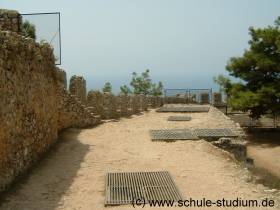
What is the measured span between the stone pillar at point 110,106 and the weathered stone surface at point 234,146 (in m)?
6.59

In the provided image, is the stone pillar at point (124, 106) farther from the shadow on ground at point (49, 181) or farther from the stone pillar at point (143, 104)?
the shadow on ground at point (49, 181)

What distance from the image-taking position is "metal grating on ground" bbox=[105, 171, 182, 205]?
883 cm

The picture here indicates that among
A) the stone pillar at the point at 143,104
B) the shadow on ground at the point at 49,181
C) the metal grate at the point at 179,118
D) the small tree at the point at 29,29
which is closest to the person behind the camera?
the shadow on ground at the point at 49,181

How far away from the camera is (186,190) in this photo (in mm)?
9359

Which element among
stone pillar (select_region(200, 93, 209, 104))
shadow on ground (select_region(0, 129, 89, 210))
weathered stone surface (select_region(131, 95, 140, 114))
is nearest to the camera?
shadow on ground (select_region(0, 129, 89, 210))

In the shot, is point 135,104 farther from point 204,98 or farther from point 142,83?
point 142,83

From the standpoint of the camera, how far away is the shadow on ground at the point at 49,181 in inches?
341

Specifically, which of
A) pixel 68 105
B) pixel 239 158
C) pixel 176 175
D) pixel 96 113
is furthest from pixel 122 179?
pixel 96 113

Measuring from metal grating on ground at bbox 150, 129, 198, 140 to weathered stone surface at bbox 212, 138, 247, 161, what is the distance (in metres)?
0.82

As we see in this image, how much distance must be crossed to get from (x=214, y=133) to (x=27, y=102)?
7.14 metres

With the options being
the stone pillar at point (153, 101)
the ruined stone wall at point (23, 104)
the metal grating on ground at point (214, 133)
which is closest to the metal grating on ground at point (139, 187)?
the ruined stone wall at point (23, 104)

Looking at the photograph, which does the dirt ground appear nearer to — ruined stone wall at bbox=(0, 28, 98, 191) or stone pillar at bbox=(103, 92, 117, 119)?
ruined stone wall at bbox=(0, 28, 98, 191)

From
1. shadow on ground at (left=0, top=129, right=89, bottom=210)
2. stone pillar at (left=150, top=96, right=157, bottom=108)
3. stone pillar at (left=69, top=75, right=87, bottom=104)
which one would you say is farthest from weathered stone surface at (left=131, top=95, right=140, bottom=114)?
shadow on ground at (left=0, top=129, right=89, bottom=210)

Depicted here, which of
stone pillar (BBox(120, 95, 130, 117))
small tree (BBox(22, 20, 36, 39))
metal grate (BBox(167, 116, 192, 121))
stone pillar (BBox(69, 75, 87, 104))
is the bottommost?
metal grate (BBox(167, 116, 192, 121))
